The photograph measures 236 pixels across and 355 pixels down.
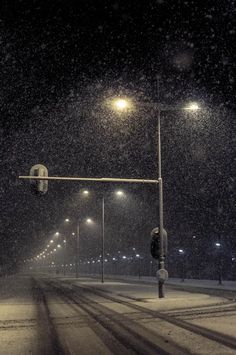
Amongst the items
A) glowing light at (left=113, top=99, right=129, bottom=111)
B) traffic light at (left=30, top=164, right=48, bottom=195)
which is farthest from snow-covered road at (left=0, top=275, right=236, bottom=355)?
glowing light at (left=113, top=99, right=129, bottom=111)

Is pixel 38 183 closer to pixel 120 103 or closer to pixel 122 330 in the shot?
pixel 120 103

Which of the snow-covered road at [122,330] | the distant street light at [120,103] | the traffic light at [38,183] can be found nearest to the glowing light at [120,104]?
the distant street light at [120,103]

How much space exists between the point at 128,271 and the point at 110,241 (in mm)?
14220

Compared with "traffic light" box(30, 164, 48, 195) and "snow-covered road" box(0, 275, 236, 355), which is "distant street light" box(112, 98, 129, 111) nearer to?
"traffic light" box(30, 164, 48, 195)

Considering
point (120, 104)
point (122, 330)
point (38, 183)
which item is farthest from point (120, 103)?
point (122, 330)

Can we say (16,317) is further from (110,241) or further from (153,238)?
(110,241)

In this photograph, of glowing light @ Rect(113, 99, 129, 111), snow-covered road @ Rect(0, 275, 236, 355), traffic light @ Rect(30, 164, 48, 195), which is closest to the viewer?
snow-covered road @ Rect(0, 275, 236, 355)

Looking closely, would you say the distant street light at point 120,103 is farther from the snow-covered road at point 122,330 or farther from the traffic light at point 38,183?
the snow-covered road at point 122,330

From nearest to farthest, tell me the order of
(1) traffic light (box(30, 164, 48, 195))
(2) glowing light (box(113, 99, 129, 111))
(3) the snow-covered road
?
1. (3) the snow-covered road
2. (1) traffic light (box(30, 164, 48, 195))
3. (2) glowing light (box(113, 99, 129, 111))

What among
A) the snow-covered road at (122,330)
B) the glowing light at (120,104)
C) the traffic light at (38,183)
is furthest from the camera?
the glowing light at (120,104)

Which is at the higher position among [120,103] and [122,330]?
[120,103]

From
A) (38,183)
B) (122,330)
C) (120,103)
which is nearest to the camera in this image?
(122,330)

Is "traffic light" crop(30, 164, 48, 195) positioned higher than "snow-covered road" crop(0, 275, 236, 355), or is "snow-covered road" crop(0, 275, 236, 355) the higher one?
"traffic light" crop(30, 164, 48, 195)

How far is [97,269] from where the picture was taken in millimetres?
97188
